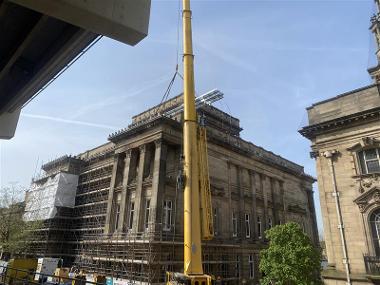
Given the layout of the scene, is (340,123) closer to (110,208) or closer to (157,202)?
(157,202)

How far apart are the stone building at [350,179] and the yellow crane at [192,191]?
10.0 m

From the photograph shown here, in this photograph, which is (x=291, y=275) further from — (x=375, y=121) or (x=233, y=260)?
(x=233, y=260)

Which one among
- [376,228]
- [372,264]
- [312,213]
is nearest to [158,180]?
[376,228]

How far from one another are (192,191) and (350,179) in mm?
12591

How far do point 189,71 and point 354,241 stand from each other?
615 inches

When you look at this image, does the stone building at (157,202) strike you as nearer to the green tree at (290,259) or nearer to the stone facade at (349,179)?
the green tree at (290,259)

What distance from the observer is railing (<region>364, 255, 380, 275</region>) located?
1927 cm

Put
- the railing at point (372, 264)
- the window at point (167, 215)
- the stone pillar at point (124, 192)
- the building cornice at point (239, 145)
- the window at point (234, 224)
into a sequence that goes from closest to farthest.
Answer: the railing at point (372, 264) < the window at point (167, 215) < the stone pillar at point (124, 192) < the building cornice at point (239, 145) < the window at point (234, 224)

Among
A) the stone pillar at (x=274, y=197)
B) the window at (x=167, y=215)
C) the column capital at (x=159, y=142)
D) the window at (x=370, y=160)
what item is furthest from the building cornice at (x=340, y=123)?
the stone pillar at (x=274, y=197)

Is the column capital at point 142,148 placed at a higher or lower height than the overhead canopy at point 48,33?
higher

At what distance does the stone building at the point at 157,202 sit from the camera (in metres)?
32.8

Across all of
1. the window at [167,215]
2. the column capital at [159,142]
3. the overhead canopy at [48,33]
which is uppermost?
the column capital at [159,142]

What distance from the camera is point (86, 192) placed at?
159ft

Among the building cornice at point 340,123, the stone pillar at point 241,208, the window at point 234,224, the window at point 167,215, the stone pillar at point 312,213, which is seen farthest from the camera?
the stone pillar at point 312,213
